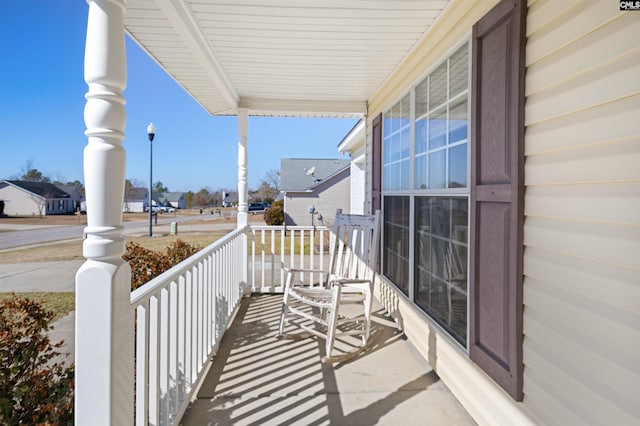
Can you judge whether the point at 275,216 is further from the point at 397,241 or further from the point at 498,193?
the point at 498,193

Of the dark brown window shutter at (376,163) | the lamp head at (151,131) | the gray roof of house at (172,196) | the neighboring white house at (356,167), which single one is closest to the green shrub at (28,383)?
the dark brown window shutter at (376,163)

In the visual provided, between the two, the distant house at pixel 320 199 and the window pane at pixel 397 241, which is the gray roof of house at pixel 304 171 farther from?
the window pane at pixel 397 241

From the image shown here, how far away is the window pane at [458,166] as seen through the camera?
2.28 meters

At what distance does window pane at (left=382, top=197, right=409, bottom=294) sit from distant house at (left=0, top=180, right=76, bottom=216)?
31702 mm

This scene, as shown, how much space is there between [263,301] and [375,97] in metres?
2.80

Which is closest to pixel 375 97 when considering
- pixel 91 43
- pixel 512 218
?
pixel 512 218

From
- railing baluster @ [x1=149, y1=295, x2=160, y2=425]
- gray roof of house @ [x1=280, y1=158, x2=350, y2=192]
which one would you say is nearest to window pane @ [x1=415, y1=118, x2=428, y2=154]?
railing baluster @ [x1=149, y1=295, x2=160, y2=425]

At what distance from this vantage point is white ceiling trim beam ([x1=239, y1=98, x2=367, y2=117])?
15.9 feet

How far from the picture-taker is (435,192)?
2.70 meters

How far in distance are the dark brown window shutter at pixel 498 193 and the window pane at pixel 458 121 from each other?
0.61ft

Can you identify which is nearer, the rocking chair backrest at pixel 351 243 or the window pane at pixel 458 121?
the window pane at pixel 458 121

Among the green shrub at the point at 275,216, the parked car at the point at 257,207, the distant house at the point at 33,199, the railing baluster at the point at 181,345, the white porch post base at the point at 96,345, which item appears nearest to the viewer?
the white porch post base at the point at 96,345

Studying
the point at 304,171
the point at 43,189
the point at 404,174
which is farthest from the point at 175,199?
the point at 404,174

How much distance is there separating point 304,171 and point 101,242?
19.2 metres
